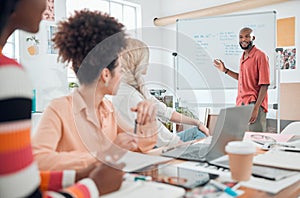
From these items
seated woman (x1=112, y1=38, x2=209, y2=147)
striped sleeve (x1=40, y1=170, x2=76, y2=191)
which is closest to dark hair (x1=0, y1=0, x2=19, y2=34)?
striped sleeve (x1=40, y1=170, x2=76, y2=191)

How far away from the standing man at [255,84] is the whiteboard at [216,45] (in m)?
0.17

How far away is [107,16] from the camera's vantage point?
1.12 meters

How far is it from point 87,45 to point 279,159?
30.9 inches

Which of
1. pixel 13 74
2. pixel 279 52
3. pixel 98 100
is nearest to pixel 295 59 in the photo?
pixel 279 52

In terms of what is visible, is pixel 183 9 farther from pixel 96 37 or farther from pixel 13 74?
pixel 13 74

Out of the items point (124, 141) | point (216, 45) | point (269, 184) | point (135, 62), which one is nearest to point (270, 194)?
point (269, 184)

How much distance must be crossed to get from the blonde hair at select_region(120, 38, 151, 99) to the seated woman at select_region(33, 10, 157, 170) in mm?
27

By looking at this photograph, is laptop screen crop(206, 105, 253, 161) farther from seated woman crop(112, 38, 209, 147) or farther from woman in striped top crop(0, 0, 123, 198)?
woman in striped top crop(0, 0, 123, 198)

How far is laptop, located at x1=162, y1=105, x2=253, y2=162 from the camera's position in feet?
3.36

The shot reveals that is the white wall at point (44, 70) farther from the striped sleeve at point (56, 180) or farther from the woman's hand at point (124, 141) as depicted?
the striped sleeve at point (56, 180)

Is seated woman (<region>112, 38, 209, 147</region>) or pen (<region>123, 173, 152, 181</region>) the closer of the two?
pen (<region>123, 173, 152, 181</region>)

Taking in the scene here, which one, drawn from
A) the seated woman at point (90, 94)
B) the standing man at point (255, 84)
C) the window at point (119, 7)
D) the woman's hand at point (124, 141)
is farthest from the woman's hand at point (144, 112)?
the window at point (119, 7)

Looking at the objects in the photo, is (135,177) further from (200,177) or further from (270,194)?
(270,194)

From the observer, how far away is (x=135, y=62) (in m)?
1.14
